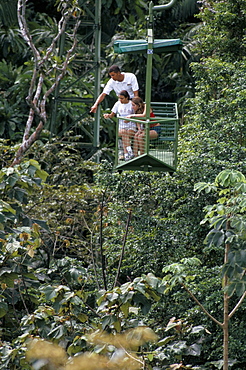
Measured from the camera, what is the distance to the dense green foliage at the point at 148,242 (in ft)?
21.0

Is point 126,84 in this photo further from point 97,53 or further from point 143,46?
point 97,53

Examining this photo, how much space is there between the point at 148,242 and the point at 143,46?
279cm

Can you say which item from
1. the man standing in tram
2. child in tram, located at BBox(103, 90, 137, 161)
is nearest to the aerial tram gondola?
child in tram, located at BBox(103, 90, 137, 161)

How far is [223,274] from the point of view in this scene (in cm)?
650

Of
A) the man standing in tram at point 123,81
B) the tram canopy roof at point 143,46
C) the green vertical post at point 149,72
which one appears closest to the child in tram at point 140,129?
the green vertical post at point 149,72

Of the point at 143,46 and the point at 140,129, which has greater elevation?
the point at 143,46

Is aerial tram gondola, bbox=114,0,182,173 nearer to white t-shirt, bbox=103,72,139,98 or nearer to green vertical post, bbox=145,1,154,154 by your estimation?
green vertical post, bbox=145,1,154,154

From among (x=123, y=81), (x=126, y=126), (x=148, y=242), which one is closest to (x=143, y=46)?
(x=123, y=81)

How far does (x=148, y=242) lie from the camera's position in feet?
31.1

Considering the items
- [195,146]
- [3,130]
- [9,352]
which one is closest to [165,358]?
[9,352]

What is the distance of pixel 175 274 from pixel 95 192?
401 centimetres

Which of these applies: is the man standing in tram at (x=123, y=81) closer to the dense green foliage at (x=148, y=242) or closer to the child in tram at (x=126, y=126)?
the child in tram at (x=126, y=126)

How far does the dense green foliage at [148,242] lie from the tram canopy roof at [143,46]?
1.54 meters

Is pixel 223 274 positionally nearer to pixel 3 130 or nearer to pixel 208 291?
pixel 208 291
